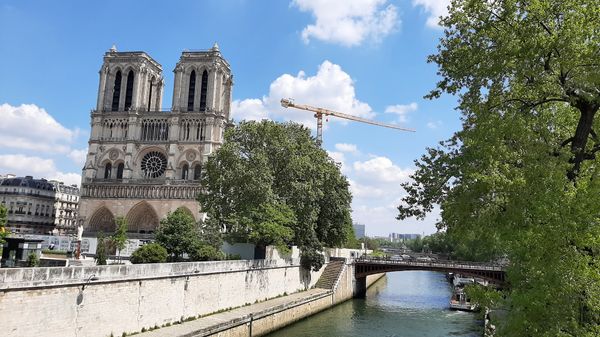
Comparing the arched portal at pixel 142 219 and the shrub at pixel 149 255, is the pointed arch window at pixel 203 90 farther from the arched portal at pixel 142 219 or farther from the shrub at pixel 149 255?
the shrub at pixel 149 255

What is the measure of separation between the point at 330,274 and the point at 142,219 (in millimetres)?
39480

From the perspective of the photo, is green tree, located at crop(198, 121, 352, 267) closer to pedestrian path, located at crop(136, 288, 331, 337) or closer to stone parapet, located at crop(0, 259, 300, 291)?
pedestrian path, located at crop(136, 288, 331, 337)

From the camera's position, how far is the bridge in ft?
175

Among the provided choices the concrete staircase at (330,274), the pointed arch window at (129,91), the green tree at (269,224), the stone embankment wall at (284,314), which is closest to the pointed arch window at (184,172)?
the pointed arch window at (129,91)

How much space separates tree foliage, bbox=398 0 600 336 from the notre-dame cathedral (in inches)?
2565

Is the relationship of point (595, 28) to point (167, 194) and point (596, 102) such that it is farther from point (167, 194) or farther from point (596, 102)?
point (167, 194)

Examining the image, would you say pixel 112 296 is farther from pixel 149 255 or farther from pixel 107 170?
pixel 107 170

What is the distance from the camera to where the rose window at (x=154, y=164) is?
271 feet

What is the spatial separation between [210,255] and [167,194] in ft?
146

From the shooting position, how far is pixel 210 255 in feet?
121

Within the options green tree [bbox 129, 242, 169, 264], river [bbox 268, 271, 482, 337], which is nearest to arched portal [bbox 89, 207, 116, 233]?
river [bbox 268, 271, 482, 337]

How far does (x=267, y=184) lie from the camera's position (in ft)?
129

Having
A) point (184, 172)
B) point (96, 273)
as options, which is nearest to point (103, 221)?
point (184, 172)

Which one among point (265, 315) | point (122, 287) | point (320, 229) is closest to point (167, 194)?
point (320, 229)
